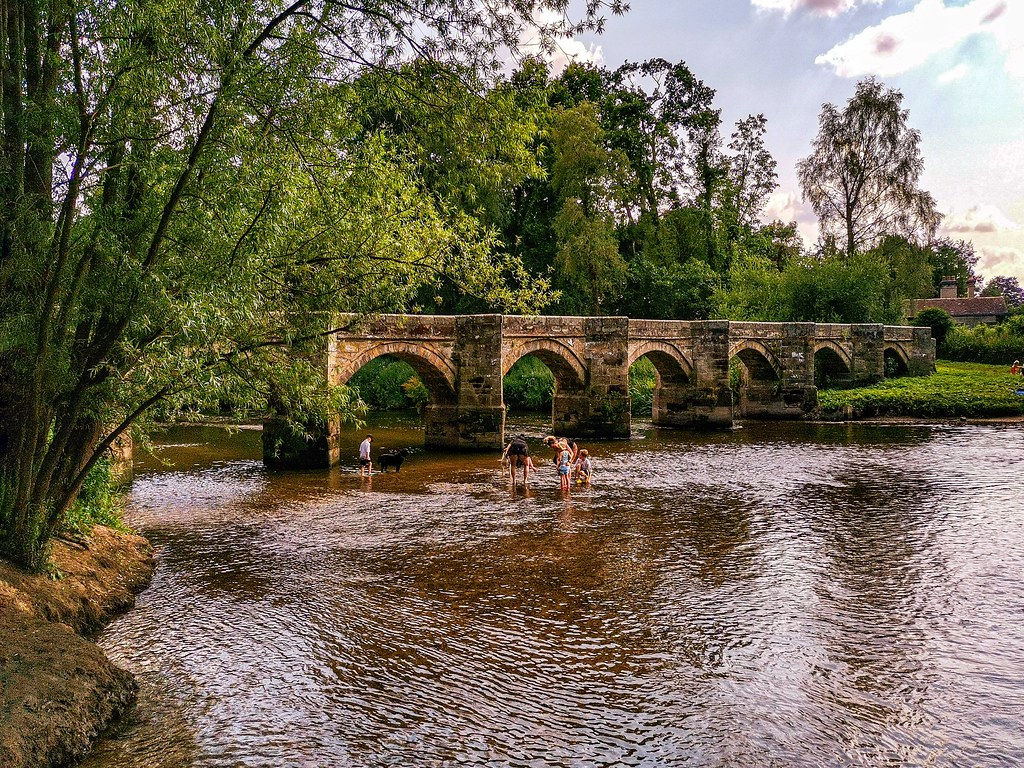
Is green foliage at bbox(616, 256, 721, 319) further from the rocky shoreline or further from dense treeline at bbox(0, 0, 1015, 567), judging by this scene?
the rocky shoreline

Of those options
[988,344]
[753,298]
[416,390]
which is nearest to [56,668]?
[416,390]

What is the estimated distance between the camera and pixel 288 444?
17984 millimetres

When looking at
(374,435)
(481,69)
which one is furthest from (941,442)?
(481,69)

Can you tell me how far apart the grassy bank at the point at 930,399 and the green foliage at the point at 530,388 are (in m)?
12.8

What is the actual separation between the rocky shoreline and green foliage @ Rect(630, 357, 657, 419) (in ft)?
89.0

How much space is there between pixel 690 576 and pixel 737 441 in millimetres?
16164

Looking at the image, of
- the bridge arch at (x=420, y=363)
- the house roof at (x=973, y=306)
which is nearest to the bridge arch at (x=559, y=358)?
the bridge arch at (x=420, y=363)

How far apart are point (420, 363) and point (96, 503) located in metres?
11.4

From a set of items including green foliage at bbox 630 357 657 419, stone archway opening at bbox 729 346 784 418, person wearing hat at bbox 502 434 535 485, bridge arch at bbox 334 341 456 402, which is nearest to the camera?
person wearing hat at bbox 502 434 535 485

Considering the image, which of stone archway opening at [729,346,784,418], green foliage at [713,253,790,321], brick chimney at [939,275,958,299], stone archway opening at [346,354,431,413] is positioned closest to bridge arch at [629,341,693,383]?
stone archway opening at [729,346,784,418]

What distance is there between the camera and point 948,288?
6406 centimetres

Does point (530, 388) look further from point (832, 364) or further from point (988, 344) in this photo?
point (988, 344)

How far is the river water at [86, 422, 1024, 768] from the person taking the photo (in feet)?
17.7

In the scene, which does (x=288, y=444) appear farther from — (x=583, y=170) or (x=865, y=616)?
(x=583, y=170)
